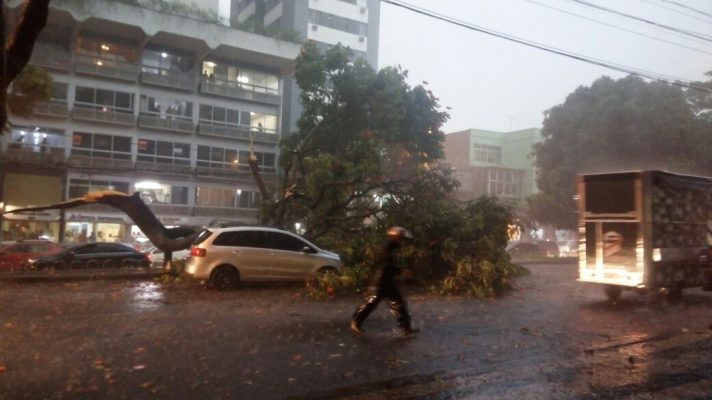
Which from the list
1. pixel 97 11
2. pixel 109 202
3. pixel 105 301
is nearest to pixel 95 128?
pixel 97 11

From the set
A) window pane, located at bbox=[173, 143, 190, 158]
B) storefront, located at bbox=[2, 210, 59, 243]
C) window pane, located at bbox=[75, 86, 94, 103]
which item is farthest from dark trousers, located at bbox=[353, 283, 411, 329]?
window pane, located at bbox=[75, 86, 94, 103]

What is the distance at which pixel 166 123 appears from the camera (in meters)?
40.6

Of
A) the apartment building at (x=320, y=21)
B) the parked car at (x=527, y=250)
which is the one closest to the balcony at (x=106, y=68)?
the apartment building at (x=320, y=21)

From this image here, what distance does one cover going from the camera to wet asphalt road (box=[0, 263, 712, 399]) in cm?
600

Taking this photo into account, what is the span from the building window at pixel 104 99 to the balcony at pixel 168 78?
179cm

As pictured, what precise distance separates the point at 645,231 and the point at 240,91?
36426mm

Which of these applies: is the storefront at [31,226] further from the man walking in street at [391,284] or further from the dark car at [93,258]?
the man walking in street at [391,284]

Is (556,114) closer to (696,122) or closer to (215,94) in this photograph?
(696,122)

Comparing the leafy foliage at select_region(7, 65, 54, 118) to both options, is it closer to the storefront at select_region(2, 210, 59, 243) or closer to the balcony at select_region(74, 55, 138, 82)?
the storefront at select_region(2, 210, 59, 243)

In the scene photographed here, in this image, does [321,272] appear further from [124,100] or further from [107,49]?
[107,49]

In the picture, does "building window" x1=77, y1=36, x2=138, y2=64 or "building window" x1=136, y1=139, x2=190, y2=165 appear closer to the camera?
"building window" x1=77, y1=36, x2=138, y2=64

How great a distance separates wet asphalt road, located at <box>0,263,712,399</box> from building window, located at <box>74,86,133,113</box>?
2833 centimetres

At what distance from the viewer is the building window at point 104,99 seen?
38188 millimetres

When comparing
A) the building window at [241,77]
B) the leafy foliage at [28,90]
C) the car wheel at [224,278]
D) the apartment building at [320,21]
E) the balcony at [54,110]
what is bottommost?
the car wheel at [224,278]
